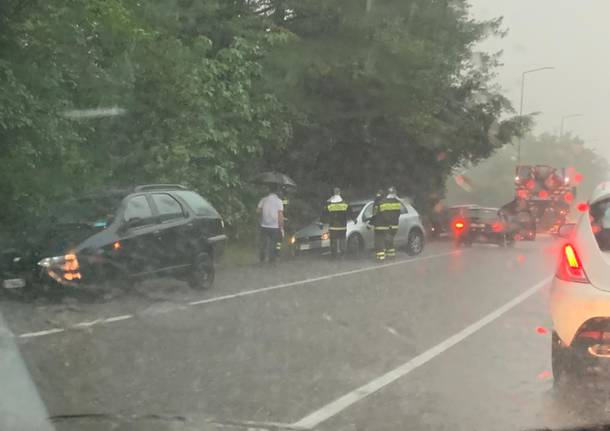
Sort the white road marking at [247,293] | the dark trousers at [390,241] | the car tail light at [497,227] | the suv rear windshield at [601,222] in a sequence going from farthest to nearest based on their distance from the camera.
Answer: the car tail light at [497,227] < the dark trousers at [390,241] < the white road marking at [247,293] < the suv rear windshield at [601,222]

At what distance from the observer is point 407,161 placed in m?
30.8

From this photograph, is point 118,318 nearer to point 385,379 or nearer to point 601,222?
point 385,379

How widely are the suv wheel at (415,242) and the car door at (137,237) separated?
11.3 meters

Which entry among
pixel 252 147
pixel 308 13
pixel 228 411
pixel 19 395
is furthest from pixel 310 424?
pixel 308 13

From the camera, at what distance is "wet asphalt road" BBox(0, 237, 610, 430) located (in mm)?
5801

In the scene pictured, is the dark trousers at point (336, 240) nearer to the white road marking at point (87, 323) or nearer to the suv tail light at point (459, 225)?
the suv tail light at point (459, 225)

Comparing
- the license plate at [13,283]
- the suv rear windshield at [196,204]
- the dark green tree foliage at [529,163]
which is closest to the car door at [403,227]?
the suv rear windshield at [196,204]

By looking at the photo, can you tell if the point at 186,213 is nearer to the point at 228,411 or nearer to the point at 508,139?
the point at 228,411

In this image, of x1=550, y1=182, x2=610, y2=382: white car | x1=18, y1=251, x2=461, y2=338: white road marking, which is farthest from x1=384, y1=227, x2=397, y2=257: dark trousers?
x1=550, y1=182, x2=610, y2=382: white car

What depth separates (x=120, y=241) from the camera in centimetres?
1121

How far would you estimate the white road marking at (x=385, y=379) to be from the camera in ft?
18.4

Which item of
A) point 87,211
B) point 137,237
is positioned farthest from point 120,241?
point 87,211

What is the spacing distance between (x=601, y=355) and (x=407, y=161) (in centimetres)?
2490

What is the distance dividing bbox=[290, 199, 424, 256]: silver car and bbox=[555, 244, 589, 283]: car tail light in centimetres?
1390
